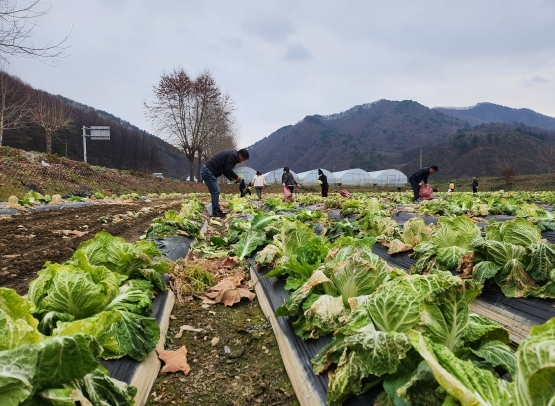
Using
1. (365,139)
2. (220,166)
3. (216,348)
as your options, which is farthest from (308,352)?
(365,139)

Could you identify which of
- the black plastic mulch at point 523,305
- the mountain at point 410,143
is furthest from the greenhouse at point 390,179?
the black plastic mulch at point 523,305

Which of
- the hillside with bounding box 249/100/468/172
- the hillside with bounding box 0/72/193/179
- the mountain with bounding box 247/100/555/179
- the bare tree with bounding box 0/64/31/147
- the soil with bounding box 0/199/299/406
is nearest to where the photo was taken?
the soil with bounding box 0/199/299/406

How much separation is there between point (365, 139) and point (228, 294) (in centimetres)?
14861

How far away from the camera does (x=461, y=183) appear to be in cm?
4484

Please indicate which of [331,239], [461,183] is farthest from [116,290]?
[461,183]

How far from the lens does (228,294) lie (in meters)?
3.68

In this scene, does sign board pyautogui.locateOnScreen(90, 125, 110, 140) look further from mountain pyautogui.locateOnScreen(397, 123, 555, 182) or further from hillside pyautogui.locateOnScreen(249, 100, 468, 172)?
hillside pyautogui.locateOnScreen(249, 100, 468, 172)

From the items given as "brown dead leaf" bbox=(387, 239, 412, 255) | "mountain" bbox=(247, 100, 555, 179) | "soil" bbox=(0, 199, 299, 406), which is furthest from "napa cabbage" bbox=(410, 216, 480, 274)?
"mountain" bbox=(247, 100, 555, 179)

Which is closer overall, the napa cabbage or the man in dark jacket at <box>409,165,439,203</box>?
the napa cabbage

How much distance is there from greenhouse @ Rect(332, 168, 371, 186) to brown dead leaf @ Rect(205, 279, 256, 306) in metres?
56.4

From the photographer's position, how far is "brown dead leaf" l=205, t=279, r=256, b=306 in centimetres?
364

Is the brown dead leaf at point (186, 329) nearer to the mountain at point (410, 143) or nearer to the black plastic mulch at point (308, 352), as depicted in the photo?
the black plastic mulch at point (308, 352)

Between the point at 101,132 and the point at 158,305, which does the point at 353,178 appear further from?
the point at 158,305

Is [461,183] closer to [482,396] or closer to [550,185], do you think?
[550,185]
